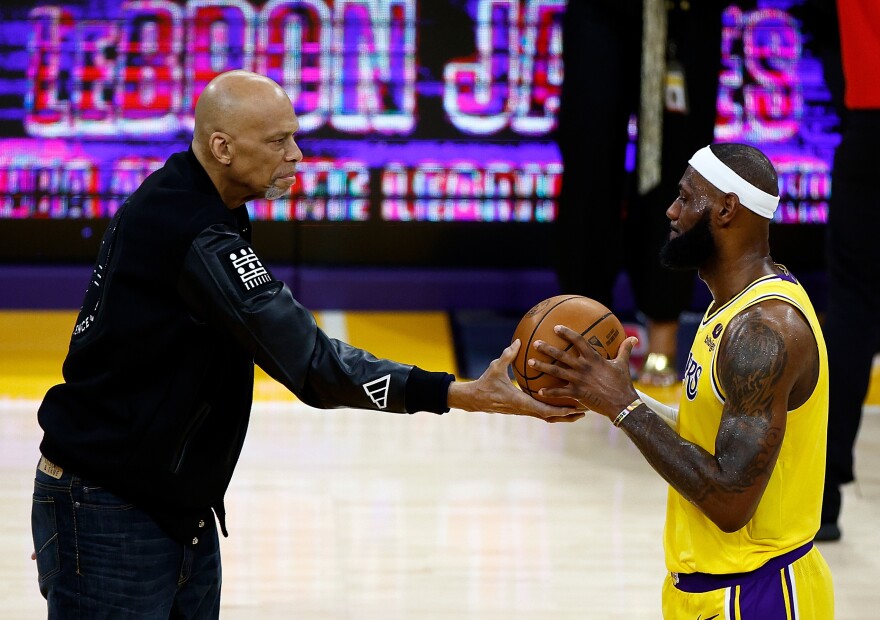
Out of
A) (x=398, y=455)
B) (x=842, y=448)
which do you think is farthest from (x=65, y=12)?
(x=842, y=448)

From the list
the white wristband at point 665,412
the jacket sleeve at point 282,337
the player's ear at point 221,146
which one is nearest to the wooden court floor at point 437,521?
the white wristband at point 665,412

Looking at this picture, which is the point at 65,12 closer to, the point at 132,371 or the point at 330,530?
the point at 330,530

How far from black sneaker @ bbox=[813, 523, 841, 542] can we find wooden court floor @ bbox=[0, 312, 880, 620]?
0.10 ft

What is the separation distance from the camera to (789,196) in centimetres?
834

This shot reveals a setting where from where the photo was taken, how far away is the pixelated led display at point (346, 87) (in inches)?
323

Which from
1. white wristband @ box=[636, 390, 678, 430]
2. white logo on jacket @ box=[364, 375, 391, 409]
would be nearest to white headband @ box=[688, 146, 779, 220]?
white wristband @ box=[636, 390, 678, 430]

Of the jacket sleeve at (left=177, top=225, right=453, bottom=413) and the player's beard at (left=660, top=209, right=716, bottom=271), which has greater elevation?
the player's beard at (left=660, top=209, right=716, bottom=271)

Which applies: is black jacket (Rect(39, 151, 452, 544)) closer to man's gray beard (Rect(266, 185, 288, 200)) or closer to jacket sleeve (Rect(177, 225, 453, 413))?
jacket sleeve (Rect(177, 225, 453, 413))

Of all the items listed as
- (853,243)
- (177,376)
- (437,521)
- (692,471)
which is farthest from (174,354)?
(853,243)

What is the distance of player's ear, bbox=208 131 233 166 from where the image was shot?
292 centimetres

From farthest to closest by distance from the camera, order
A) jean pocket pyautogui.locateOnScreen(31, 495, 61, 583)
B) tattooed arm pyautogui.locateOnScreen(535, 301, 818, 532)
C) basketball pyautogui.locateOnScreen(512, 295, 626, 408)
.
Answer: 1. basketball pyautogui.locateOnScreen(512, 295, 626, 408)
2. jean pocket pyautogui.locateOnScreen(31, 495, 61, 583)
3. tattooed arm pyautogui.locateOnScreen(535, 301, 818, 532)

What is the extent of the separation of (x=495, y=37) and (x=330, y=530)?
160 inches

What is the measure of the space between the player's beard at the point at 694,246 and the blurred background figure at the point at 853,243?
215 cm

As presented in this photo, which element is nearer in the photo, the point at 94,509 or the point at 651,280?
the point at 94,509
